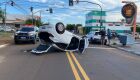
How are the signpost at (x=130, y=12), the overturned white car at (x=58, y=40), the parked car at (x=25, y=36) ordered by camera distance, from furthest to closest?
1. the signpost at (x=130, y=12)
2. the parked car at (x=25, y=36)
3. the overturned white car at (x=58, y=40)

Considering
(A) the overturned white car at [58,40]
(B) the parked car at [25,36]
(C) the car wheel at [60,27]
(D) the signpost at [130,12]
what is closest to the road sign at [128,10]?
(D) the signpost at [130,12]

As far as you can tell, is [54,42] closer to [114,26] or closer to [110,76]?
[110,76]

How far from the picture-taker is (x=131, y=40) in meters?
33.8

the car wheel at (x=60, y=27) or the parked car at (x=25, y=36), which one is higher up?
the car wheel at (x=60, y=27)

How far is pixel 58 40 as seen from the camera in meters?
21.0

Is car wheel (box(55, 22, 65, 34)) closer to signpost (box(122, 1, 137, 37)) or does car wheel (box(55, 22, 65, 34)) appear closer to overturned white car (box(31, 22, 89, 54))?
overturned white car (box(31, 22, 89, 54))

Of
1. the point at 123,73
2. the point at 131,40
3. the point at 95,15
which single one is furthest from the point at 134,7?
the point at 95,15

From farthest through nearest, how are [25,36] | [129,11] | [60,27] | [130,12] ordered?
1. [129,11]
2. [130,12]
3. [25,36]
4. [60,27]

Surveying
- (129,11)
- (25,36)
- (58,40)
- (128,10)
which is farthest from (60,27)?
(129,11)

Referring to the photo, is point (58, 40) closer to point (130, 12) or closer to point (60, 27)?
point (60, 27)

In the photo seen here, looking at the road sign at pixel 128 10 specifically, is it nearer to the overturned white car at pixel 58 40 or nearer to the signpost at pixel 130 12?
the signpost at pixel 130 12

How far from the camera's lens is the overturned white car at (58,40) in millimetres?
20828

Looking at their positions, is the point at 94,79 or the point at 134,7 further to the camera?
the point at 134,7

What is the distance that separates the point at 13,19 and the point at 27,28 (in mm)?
118016
